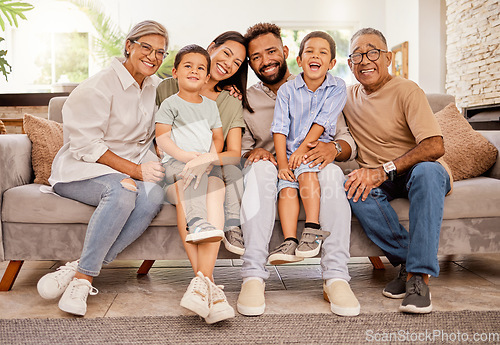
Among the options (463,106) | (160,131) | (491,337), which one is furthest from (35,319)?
(463,106)

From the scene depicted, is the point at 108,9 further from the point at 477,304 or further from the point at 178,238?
the point at 477,304

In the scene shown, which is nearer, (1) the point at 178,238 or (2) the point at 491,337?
(2) the point at 491,337

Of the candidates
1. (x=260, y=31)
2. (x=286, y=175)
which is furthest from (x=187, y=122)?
(x=260, y=31)

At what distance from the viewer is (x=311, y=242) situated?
1634 mm

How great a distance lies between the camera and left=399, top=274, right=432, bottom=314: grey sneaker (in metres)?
1.57

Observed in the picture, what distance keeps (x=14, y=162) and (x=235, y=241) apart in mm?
1001

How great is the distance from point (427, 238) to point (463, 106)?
4.63m

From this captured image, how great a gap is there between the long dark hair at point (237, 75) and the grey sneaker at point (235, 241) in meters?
0.63

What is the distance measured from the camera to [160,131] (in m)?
1.86

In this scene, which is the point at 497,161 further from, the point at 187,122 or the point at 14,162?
the point at 14,162

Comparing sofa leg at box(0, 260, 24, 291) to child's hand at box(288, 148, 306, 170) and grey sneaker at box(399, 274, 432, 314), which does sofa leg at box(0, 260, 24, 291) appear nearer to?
child's hand at box(288, 148, 306, 170)

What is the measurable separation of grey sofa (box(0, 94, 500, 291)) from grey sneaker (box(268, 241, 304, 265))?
189 millimetres

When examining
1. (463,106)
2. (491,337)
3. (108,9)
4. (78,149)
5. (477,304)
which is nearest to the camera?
(491,337)

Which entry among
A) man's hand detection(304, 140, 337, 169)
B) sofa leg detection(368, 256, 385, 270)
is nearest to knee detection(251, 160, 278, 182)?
man's hand detection(304, 140, 337, 169)
